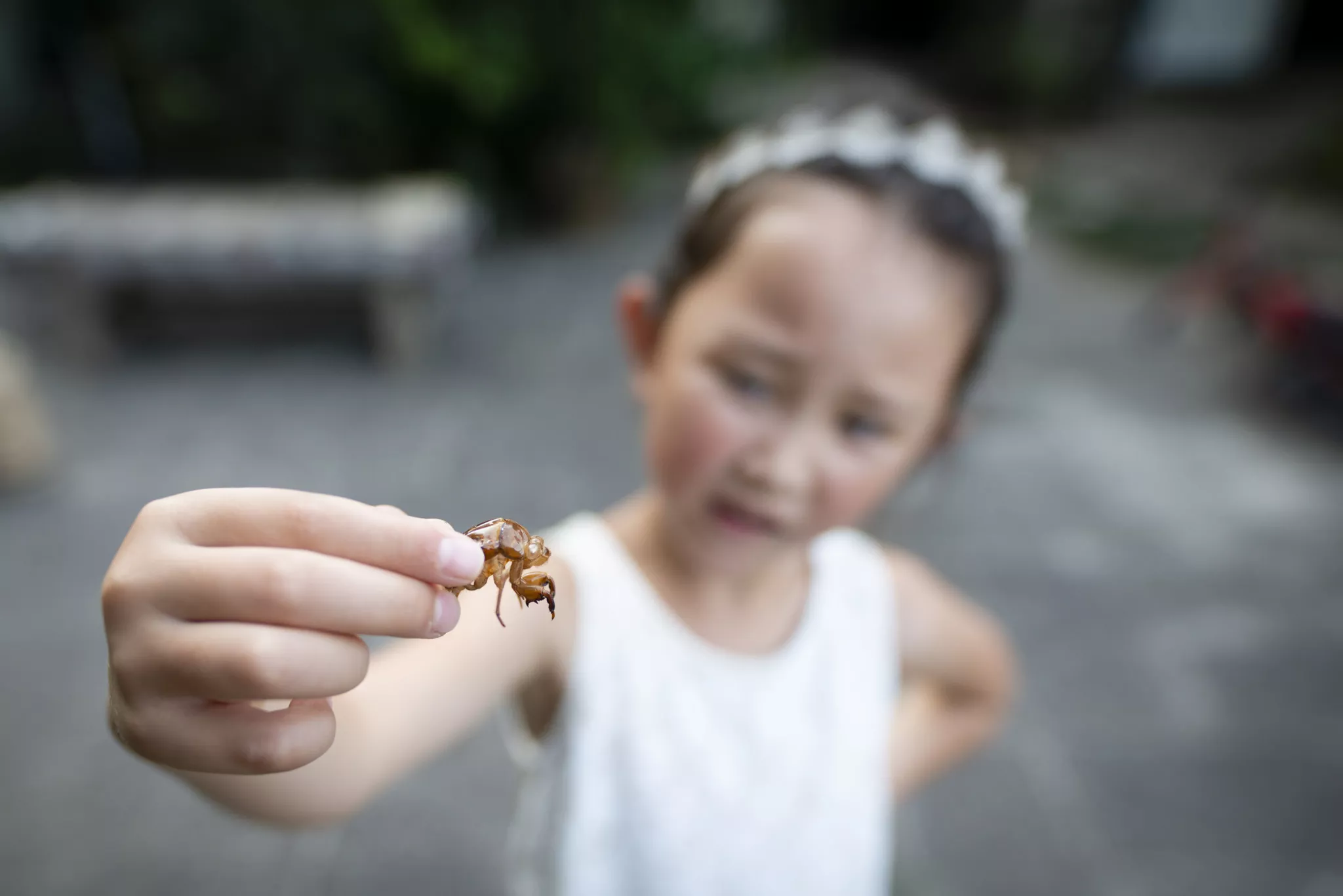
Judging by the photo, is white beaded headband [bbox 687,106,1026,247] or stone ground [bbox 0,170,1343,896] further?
stone ground [bbox 0,170,1343,896]

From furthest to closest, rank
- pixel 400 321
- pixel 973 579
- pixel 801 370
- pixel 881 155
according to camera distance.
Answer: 1. pixel 400 321
2. pixel 973 579
3. pixel 881 155
4. pixel 801 370

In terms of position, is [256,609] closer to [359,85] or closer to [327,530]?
[327,530]

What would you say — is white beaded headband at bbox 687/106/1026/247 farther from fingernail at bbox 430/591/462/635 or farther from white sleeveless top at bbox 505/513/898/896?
fingernail at bbox 430/591/462/635

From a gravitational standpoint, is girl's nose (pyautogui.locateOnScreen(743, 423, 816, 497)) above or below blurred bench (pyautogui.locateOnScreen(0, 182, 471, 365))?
below

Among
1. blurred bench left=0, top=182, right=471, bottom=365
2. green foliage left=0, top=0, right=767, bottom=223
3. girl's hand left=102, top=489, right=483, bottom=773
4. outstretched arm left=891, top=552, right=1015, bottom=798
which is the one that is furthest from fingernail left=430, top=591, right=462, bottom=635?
green foliage left=0, top=0, right=767, bottom=223


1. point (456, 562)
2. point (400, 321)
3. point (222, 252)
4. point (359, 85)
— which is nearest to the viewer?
point (456, 562)

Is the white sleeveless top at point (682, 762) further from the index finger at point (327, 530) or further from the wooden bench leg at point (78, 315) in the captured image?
the wooden bench leg at point (78, 315)

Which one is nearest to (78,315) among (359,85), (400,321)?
(400,321)
